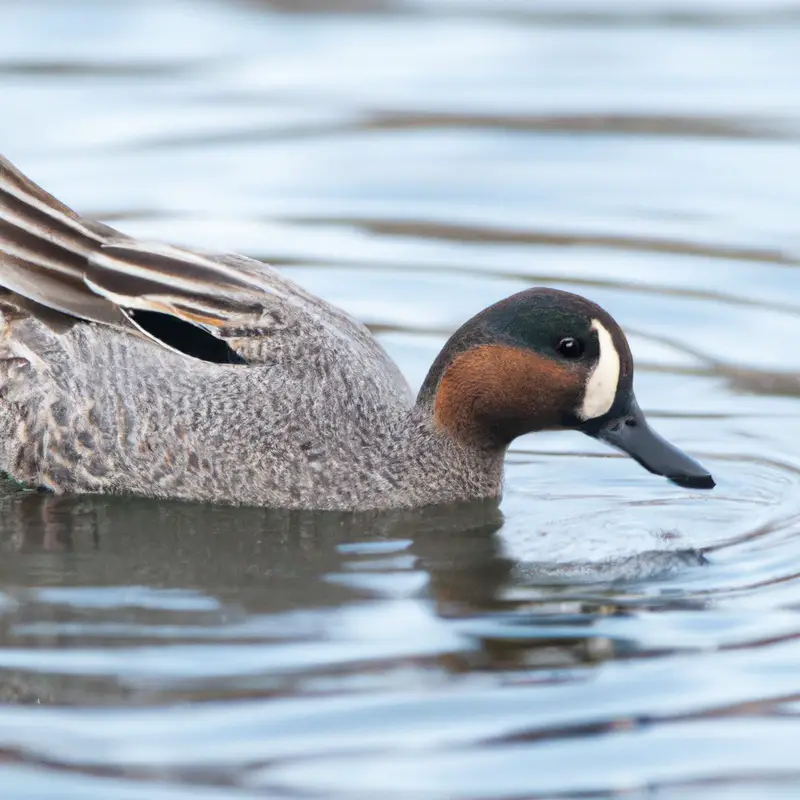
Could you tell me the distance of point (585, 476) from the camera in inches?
318

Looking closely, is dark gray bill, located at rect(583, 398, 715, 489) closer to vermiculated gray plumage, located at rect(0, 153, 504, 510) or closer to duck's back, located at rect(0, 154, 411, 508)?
vermiculated gray plumage, located at rect(0, 153, 504, 510)

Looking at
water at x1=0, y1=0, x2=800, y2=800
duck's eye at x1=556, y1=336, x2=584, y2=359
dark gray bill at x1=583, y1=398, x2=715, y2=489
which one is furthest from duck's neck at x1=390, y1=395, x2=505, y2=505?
duck's eye at x1=556, y1=336, x2=584, y2=359

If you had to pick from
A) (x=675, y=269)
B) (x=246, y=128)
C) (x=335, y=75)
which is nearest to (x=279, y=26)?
(x=335, y=75)

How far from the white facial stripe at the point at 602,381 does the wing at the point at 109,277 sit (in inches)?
52.0

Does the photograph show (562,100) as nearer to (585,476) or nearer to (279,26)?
(279,26)

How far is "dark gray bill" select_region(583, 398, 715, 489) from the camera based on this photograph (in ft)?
24.5

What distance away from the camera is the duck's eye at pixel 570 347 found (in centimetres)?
738

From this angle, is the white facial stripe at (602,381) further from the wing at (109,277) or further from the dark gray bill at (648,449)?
the wing at (109,277)

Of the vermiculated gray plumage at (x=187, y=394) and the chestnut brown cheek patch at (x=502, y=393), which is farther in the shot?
the vermiculated gray plumage at (x=187, y=394)

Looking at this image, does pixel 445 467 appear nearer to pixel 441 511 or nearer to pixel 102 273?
pixel 441 511

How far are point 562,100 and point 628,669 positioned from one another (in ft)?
25.5

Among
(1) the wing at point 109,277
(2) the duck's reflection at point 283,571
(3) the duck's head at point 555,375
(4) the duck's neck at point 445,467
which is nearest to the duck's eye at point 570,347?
(3) the duck's head at point 555,375

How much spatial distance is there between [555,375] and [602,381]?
0.18 meters

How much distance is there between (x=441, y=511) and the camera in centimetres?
777
